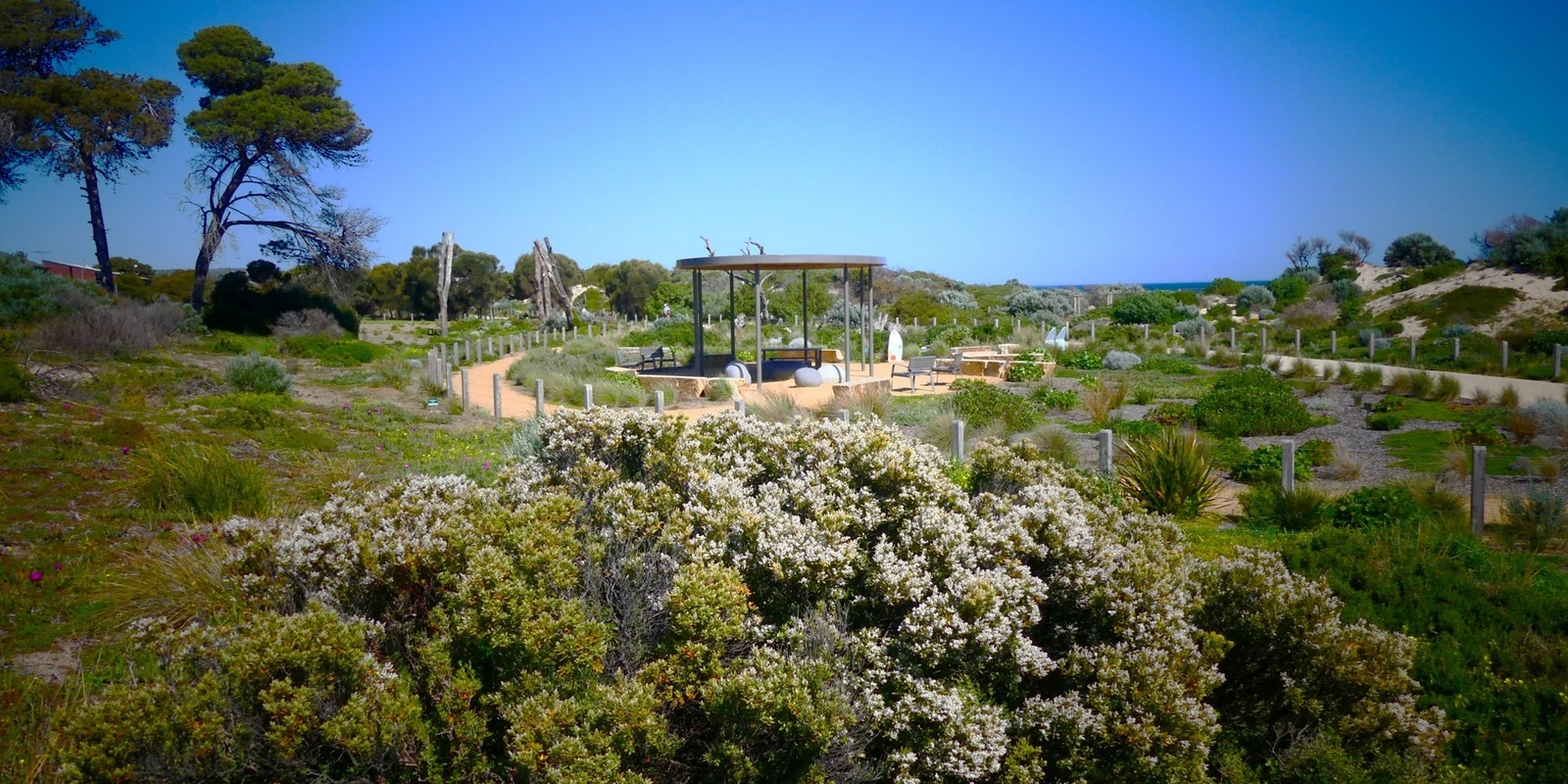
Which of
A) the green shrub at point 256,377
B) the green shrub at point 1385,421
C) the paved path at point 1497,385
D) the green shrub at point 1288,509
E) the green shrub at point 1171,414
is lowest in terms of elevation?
the green shrub at point 1288,509

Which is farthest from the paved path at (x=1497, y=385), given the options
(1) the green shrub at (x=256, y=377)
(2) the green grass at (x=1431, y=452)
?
(1) the green shrub at (x=256, y=377)

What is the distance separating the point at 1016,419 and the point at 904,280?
6570 cm

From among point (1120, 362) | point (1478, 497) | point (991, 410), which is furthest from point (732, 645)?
point (1120, 362)

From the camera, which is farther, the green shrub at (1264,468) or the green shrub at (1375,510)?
the green shrub at (1264,468)

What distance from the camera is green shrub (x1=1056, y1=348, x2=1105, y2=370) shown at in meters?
25.0

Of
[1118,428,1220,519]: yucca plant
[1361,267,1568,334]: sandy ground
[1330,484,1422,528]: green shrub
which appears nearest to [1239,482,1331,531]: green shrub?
[1330,484,1422,528]: green shrub

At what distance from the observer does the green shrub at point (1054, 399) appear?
16.9 m

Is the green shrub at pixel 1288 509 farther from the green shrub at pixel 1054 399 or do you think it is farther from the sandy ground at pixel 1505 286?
the sandy ground at pixel 1505 286

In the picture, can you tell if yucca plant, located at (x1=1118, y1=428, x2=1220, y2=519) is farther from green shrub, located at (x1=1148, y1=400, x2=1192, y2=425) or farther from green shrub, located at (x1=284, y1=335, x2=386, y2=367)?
green shrub, located at (x1=284, y1=335, x2=386, y2=367)

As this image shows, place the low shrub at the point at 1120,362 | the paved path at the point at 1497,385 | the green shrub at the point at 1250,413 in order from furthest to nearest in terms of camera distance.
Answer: the low shrub at the point at 1120,362, the paved path at the point at 1497,385, the green shrub at the point at 1250,413

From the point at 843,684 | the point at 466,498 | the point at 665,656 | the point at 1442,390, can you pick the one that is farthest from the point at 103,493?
the point at 1442,390

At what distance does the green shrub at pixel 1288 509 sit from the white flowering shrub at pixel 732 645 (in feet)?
13.3

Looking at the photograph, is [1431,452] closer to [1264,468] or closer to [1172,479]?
[1264,468]

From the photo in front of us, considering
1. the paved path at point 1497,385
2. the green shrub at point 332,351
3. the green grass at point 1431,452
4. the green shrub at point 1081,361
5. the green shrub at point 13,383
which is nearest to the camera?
the green grass at point 1431,452
